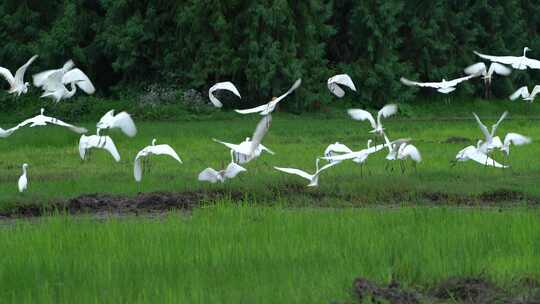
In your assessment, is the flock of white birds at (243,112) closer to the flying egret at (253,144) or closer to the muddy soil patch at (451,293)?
the flying egret at (253,144)

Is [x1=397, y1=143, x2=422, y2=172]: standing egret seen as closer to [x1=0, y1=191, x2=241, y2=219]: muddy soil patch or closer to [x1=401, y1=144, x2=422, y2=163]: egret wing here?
[x1=401, y1=144, x2=422, y2=163]: egret wing

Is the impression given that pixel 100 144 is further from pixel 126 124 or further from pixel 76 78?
pixel 126 124

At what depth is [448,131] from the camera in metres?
16.5

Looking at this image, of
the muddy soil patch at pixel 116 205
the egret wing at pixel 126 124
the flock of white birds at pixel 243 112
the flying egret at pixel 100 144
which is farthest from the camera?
the flying egret at pixel 100 144

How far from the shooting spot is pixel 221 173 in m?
8.94

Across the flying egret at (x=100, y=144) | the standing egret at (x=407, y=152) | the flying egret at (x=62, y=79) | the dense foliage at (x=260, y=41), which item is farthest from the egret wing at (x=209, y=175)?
the dense foliage at (x=260, y=41)

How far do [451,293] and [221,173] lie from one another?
13.3ft

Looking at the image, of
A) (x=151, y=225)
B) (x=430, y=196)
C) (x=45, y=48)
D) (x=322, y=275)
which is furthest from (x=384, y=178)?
(x=45, y=48)

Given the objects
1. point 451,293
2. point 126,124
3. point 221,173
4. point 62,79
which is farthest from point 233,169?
point 451,293

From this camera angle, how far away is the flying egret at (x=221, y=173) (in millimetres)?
8766

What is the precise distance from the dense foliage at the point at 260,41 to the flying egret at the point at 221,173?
11.0 metres

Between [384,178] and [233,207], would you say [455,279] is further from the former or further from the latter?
[384,178]

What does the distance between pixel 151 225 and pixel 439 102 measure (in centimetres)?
1784

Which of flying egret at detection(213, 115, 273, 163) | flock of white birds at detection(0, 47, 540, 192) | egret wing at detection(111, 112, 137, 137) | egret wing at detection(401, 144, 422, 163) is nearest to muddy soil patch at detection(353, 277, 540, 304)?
flying egret at detection(213, 115, 273, 163)
